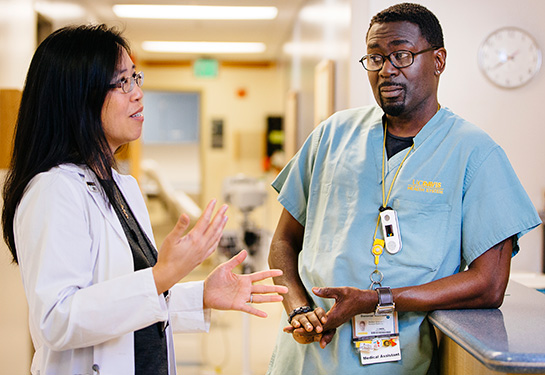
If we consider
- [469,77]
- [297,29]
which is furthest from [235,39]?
[469,77]

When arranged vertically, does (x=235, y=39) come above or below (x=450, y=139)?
above

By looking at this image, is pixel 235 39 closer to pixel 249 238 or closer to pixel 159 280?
pixel 249 238

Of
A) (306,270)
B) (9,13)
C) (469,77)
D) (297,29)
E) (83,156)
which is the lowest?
(306,270)

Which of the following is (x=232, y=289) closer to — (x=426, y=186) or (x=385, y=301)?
(x=385, y=301)

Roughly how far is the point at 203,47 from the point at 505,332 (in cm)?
684

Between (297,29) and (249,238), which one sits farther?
(297,29)

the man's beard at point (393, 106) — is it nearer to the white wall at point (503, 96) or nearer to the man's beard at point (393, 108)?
the man's beard at point (393, 108)

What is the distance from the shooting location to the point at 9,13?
2.93 m

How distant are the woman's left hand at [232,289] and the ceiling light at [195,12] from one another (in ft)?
14.2

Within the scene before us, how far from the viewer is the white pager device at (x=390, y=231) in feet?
4.75

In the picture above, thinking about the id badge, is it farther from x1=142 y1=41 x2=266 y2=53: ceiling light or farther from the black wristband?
x1=142 y1=41 x2=266 y2=53: ceiling light

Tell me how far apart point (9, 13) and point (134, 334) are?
7.62 feet

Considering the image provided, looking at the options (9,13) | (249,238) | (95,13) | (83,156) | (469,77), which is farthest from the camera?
(95,13)

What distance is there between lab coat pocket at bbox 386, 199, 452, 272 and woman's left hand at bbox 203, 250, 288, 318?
1.13 ft
